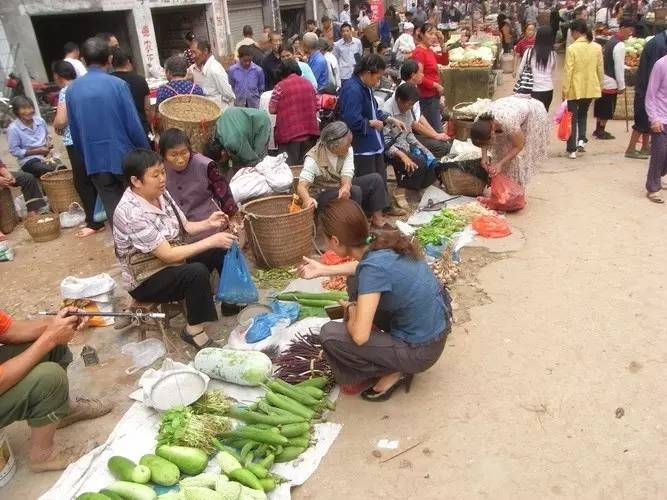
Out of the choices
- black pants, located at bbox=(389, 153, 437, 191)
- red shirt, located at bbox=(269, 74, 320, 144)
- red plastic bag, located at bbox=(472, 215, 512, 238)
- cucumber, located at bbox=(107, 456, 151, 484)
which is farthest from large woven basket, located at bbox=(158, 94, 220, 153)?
cucumber, located at bbox=(107, 456, 151, 484)

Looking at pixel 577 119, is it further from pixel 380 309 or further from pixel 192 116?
pixel 380 309

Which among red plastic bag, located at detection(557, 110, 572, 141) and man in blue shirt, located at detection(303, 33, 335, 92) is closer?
red plastic bag, located at detection(557, 110, 572, 141)

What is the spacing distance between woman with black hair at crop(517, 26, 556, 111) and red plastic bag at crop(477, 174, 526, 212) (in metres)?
2.36

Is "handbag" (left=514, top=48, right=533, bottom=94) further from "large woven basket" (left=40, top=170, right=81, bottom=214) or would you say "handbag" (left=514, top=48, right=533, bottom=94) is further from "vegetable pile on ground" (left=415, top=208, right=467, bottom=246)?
"large woven basket" (left=40, top=170, right=81, bottom=214)

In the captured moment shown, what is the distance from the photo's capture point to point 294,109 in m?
5.94

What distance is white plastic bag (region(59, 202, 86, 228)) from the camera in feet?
20.6

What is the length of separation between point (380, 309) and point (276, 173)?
8.63 ft

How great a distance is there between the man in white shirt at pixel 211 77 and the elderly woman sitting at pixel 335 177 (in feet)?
7.98

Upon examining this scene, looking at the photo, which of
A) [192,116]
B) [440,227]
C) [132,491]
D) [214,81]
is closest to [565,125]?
[440,227]

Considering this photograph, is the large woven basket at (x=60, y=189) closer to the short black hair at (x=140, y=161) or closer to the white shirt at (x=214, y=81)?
the white shirt at (x=214, y=81)

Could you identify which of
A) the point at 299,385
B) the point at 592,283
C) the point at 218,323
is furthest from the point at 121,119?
the point at 592,283

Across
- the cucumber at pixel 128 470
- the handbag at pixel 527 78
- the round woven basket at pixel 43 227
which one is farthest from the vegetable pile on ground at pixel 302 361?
the handbag at pixel 527 78

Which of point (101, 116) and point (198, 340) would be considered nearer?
point (198, 340)

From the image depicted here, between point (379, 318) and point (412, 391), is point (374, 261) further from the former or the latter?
point (412, 391)
